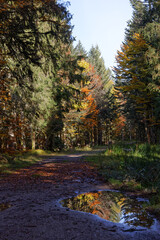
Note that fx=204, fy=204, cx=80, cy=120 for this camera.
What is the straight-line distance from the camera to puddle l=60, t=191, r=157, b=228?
362 centimetres

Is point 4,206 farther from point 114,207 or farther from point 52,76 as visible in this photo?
point 52,76

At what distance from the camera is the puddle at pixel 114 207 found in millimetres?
3624

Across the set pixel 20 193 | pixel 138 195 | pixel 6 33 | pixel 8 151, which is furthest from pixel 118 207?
pixel 8 151

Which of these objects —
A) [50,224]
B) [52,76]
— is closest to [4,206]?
[50,224]

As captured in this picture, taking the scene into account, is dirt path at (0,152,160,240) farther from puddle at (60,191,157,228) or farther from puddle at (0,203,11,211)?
puddle at (60,191,157,228)

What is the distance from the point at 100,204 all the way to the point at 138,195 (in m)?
1.39

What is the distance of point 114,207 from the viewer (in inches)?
173


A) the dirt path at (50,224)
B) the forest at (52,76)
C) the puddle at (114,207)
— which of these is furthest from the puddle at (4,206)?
the forest at (52,76)

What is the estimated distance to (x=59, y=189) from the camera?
6.11m

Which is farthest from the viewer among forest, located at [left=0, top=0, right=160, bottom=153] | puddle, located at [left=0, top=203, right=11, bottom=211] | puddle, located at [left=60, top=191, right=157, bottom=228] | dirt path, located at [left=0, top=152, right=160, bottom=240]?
forest, located at [left=0, top=0, right=160, bottom=153]

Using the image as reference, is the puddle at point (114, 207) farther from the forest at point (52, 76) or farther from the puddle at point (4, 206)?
the forest at point (52, 76)

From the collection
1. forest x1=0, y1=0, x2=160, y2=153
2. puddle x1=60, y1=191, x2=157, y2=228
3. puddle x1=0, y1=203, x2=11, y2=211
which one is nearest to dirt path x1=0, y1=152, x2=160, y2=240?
puddle x1=0, y1=203, x2=11, y2=211

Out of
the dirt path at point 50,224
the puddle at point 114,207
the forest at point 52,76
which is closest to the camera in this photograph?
the dirt path at point 50,224

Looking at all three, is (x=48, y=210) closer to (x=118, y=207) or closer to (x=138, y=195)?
(x=118, y=207)
